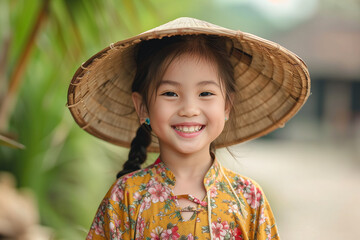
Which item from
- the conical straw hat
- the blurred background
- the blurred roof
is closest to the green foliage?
the blurred background

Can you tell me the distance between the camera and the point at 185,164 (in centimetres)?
174

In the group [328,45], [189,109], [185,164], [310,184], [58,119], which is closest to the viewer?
[189,109]

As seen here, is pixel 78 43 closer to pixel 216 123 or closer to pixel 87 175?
pixel 216 123

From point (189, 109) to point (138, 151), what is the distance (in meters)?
0.47

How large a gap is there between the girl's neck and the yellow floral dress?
28 millimetres

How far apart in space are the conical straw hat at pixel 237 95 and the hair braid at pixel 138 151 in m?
0.10

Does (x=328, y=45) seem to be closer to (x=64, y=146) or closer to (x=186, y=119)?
(x=64, y=146)

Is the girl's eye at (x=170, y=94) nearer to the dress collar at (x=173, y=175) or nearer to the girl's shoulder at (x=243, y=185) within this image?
the dress collar at (x=173, y=175)

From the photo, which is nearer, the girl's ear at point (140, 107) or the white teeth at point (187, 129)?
the white teeth at point (187, 129)

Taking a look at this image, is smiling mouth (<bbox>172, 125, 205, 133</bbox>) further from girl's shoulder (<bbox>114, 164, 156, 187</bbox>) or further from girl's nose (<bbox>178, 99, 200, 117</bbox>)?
girl's shoulder (<bbox>114, 164, 156, 187</bbox>)

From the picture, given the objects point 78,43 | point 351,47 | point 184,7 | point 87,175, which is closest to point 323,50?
point 351,47

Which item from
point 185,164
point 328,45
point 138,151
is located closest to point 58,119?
point 138,151

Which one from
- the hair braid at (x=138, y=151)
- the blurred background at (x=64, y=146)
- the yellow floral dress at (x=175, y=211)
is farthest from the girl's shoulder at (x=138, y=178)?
the blurred background at (x=64, y=146)

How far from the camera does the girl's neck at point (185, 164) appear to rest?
5.69ft
